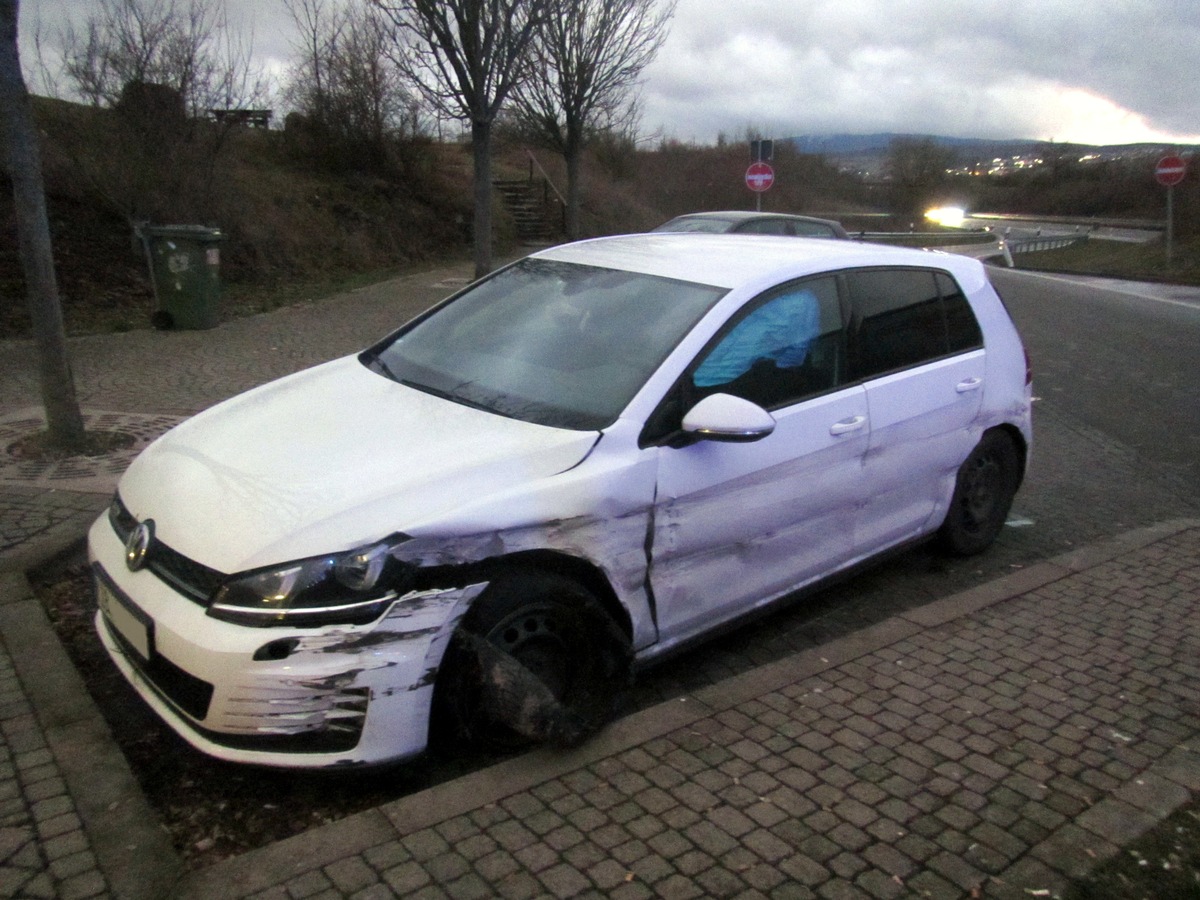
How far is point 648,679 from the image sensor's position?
14.2 ft

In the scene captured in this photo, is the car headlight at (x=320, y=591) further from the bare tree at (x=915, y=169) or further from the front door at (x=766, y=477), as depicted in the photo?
the bare tree at (x=915, y=169)

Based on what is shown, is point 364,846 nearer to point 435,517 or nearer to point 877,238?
point 435,517

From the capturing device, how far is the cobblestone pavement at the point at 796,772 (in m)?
2.88

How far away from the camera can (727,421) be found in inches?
147

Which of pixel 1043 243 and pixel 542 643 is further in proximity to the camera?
pixel 1043 243

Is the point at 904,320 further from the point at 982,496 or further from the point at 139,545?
the point at 139,545

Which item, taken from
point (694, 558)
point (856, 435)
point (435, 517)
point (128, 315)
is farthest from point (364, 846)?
point (128, 315)

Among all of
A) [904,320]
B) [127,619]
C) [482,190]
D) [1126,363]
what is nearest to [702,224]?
[482,190]

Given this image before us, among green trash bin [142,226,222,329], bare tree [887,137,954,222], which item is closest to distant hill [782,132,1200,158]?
bare tree [887,137,954,222]

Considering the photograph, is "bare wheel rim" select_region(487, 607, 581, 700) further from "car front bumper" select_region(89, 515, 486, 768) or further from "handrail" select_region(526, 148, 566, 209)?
"handrail" select_region(526, 148, 566, 209)

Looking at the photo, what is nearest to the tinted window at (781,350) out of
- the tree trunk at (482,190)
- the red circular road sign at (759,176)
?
the tree trunk at (482,190)

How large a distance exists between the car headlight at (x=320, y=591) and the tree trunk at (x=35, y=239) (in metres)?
4.26

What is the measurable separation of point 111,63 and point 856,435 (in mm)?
13020

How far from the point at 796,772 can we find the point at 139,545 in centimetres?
219
